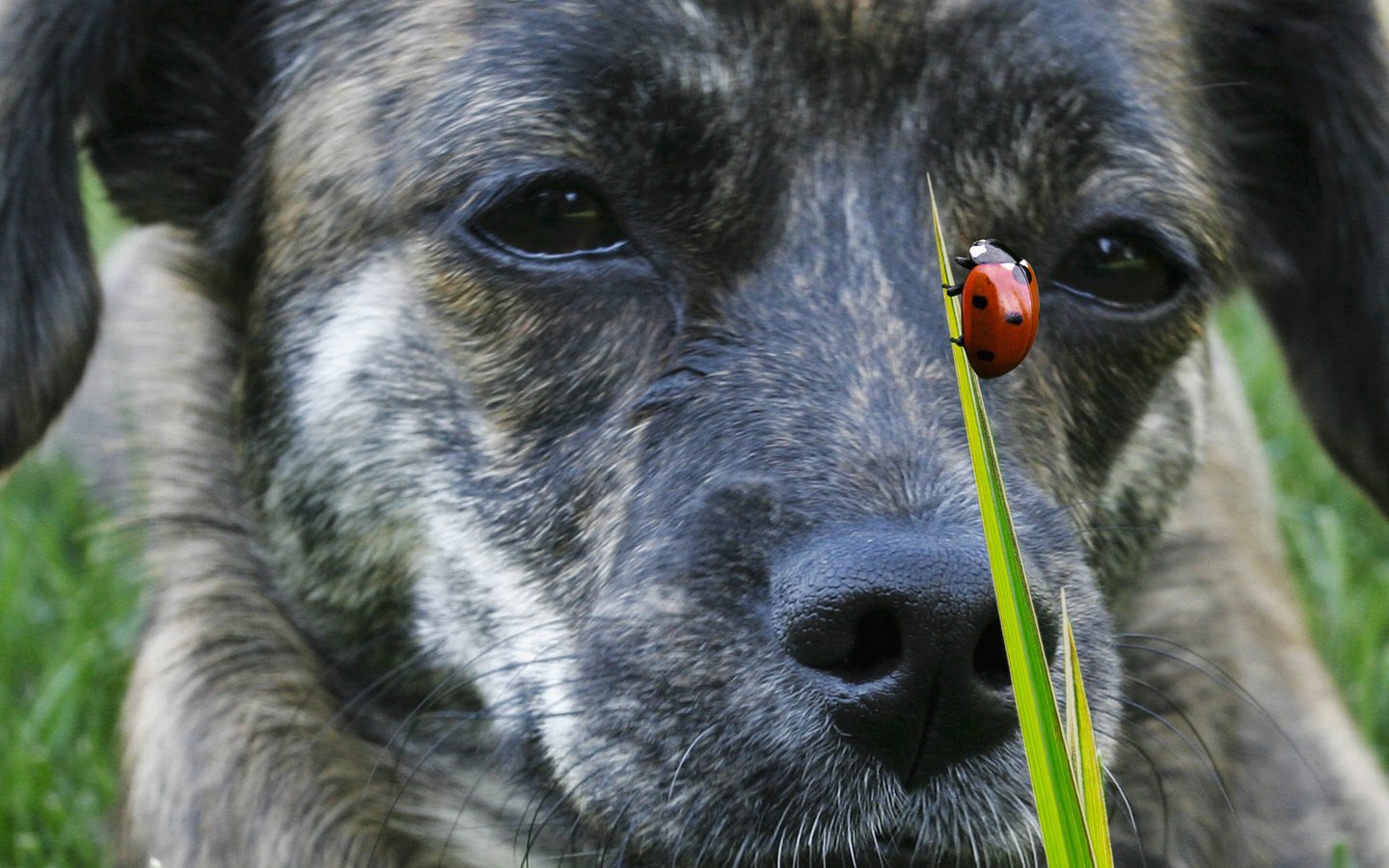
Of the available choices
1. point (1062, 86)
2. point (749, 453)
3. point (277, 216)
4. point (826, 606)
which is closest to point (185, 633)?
point (277, 216)

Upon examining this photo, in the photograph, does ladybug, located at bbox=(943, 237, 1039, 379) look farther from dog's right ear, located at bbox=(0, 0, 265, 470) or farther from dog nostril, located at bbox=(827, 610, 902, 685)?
dog's right ear, located at bbox=(0, 0, 265, 470)

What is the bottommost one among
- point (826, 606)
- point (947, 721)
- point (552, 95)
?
point (947, 721)

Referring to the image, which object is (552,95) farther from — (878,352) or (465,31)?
(878,352)

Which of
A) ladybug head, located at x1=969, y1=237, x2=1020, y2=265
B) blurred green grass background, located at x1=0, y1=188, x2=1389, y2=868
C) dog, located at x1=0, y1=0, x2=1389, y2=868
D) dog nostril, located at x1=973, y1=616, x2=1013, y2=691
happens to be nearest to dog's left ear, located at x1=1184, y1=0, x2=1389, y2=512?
dog, located at x1=0, y1=0, x2=1389, y2=868

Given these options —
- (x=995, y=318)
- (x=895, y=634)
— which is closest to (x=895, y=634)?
(x=895, y=634)

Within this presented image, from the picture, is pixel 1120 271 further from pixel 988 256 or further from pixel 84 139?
pixel 84 139

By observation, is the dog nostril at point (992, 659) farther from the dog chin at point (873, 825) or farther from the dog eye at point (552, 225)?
the dog eye at point (552, 225)

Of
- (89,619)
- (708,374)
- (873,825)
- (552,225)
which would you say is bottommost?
(89,619)

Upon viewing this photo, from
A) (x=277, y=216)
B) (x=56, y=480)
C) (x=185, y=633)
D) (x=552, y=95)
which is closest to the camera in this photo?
(x=552, y=95)
